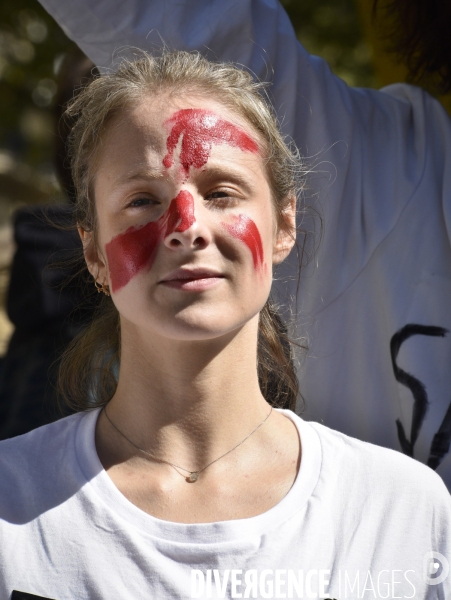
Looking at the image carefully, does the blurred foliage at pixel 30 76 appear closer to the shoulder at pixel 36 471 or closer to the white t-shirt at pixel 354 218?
the white t-shirt at pixel 354 218

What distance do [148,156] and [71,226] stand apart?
0.47 m

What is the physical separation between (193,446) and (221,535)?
0.21 m

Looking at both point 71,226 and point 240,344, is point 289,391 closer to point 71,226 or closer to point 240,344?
point 240,344

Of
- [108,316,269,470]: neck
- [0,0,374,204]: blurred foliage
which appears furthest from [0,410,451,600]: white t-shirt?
[0,0,374,204]: blurred foliage

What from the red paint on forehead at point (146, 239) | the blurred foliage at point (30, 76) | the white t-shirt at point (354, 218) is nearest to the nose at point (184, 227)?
the red paint on forehead at point (146, 239)

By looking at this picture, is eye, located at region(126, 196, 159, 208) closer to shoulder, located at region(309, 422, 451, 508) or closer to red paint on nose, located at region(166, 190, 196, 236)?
red paint on nose, located at region(166, 190, 196, 236)

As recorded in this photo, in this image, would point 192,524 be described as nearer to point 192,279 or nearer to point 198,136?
point 192,279

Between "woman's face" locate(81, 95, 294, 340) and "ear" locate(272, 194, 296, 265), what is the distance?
0.26ft

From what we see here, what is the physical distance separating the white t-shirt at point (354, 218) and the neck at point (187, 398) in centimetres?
56

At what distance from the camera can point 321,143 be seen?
2.05 m

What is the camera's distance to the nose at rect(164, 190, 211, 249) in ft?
4.65

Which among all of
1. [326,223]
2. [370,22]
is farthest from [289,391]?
[370,22]

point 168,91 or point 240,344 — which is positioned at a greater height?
point 168,91

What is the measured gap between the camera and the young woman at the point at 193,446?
4.45 feet
